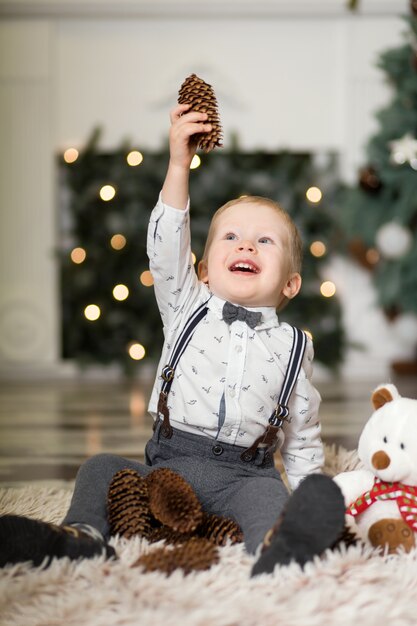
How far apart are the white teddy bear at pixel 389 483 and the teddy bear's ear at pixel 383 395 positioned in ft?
0.07

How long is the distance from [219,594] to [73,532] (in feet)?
0.63

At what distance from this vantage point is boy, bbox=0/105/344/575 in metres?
1.12

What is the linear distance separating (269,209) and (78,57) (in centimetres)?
289

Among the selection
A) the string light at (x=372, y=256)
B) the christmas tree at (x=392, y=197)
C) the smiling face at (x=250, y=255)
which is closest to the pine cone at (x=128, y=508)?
the smiling face at (x=250, y=255)

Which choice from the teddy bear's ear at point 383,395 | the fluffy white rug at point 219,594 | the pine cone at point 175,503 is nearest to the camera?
the fluffy white rug at point 219,594

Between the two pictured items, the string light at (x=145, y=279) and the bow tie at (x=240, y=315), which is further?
the string light at (x=145, y=279)

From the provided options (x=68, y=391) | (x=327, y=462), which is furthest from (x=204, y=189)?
(x=327, y=462)

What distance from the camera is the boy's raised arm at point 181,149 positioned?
1123mm

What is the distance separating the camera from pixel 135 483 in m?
1.07

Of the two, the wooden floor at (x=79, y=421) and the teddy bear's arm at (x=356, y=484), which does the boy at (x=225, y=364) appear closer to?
the teddy bear's arm at (x=356, y=484)

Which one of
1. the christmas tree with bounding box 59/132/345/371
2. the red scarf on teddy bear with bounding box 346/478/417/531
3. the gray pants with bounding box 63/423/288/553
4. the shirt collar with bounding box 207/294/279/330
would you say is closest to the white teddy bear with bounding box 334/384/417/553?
the red scarf on teddy bear with bounding box 346/478/417/531

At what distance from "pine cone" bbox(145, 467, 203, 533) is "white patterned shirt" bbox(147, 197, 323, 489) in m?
0.13

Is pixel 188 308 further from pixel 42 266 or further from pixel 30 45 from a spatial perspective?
pixel 30 45

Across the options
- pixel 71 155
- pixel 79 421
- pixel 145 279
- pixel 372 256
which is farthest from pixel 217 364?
pixel 71 155
